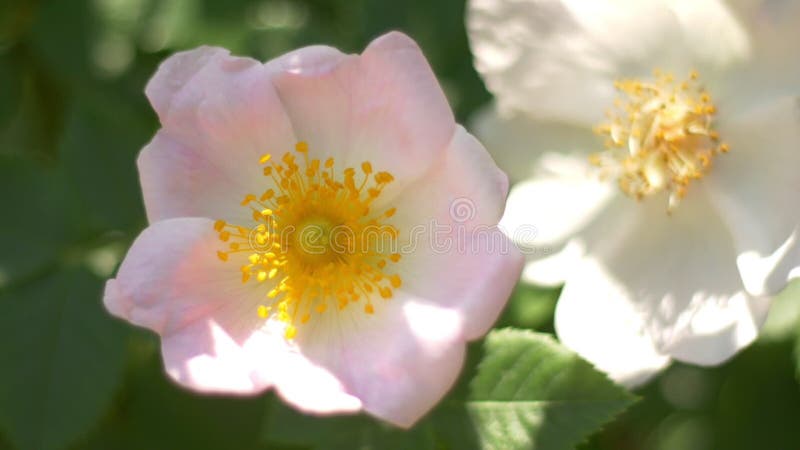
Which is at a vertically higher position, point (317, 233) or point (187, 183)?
point (187, 183)

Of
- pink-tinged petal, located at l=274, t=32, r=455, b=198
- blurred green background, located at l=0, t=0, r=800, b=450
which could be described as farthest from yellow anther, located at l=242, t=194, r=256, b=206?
blurred green background, located at l=0, t=0, r=800, b=450

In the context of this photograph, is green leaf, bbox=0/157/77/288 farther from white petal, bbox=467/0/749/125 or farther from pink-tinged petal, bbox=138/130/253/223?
white petal, bbox=467/0/749/125

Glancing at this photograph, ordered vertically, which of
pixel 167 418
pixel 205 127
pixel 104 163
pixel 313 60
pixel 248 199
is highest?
pixel 313 60

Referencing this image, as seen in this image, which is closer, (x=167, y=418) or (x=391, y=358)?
(x=391, y=358)

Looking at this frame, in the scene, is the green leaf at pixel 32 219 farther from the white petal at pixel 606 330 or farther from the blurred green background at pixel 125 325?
the white petal at pixel 606 330

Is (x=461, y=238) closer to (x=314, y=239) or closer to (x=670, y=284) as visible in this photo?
(x=314, y=239)

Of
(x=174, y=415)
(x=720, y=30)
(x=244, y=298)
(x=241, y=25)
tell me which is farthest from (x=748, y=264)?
(x=174, y=415)

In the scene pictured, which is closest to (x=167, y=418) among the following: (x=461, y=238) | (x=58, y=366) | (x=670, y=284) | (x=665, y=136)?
(x=58, y=366)
